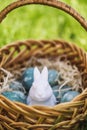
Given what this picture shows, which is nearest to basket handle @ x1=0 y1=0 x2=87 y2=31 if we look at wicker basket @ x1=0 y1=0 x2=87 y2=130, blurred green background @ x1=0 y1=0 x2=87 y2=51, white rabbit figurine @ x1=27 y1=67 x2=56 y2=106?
wicker basket @ x1=0 y1=0 x2=87 y2=130

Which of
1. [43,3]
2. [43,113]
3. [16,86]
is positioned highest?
[43,3]

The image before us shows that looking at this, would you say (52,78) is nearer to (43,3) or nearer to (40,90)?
(40,90)

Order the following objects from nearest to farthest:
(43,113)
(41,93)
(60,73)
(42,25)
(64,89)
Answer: (43,113) < (41,93) < (64,89) < (60,73) < (42,25)

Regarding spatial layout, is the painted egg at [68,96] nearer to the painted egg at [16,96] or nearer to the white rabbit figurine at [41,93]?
the white rabbit figurine at [41,93]

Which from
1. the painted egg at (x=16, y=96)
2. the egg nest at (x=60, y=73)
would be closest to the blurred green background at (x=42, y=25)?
the egg nest at (x=60, y=73)

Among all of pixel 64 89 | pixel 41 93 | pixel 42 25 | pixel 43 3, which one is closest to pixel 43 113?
pixel 41 93

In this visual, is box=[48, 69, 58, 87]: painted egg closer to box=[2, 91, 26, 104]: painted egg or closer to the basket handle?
box=[2, 91, 26, 104]: painted egg

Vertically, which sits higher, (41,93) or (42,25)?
(42,25)
